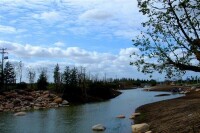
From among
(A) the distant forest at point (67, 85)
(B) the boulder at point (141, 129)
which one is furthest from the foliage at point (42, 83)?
(B) the boulder at point (141, 129)

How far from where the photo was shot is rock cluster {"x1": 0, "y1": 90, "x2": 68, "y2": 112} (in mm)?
79250

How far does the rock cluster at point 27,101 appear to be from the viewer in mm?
79250

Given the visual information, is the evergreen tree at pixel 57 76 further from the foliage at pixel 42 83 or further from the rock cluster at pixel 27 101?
the rock cluster at pixel 27 101

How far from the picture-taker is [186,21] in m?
16.5

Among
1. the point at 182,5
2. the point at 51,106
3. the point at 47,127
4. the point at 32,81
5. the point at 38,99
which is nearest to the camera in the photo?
the point at 182,5

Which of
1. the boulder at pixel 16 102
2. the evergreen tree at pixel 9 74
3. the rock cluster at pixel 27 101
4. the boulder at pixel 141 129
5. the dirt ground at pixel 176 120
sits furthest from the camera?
the evergreen tree at pixel 9 74

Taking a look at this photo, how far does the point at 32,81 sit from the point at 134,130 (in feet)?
339

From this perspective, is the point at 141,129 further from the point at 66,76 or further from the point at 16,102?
the point at 66,76

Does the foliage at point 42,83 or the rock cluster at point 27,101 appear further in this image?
the foliage at point 42,83

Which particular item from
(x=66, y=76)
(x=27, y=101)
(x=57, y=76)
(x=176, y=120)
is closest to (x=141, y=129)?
(x=176, y=120)

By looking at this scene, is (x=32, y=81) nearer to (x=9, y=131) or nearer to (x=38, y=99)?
(x=38, y=99)

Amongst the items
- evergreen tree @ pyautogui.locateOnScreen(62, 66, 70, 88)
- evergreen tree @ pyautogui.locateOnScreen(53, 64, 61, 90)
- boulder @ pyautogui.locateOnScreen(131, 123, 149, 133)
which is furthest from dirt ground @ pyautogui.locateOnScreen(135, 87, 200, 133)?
evergreen tree @ pyautogui.locateOnScreen(53, 64, 61, 90)

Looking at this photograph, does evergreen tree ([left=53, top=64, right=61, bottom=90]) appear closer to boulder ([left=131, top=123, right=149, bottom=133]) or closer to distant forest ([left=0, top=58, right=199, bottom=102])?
distant forest ([left=0, top=58, right=199, bottom=102])

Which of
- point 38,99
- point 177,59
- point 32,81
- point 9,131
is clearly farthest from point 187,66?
point 32,81
